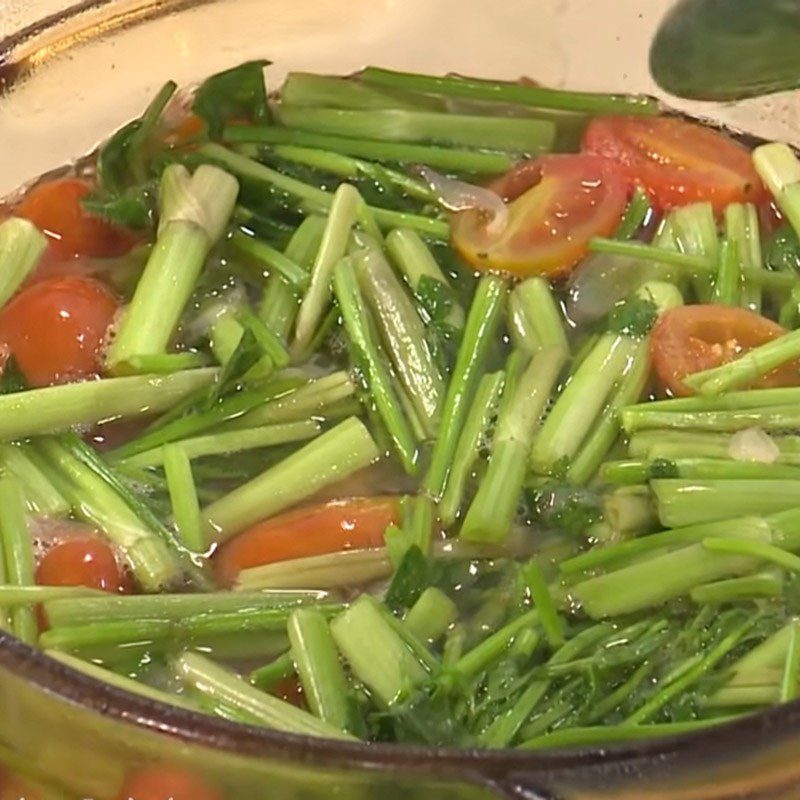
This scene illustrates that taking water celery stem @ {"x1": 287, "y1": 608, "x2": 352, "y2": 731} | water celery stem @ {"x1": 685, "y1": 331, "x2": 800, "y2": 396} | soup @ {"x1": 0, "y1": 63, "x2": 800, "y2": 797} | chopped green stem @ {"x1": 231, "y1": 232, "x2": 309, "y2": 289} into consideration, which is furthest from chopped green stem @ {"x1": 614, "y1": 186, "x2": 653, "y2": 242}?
water celery stem @ {"x1": 287, "y1": 608, "x2": 352, "y2": 731}

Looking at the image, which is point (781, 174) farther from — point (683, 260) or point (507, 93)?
point (507, 93)

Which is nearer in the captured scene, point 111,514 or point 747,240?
point 111,514

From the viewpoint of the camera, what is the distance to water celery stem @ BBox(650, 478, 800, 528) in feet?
3.18

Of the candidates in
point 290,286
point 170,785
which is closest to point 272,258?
point 290,286

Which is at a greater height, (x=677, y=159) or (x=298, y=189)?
(x=298, y=189)

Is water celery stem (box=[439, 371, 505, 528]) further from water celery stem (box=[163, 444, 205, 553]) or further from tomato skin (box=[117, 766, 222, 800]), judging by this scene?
tomato skin (box=[117, 766, 222, 800])

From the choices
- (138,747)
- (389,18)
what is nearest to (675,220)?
(389,18)

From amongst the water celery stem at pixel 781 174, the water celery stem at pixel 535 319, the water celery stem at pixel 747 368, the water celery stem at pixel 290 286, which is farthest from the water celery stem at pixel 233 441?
the water celery stem at pixel 781 174

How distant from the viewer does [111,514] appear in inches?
38.8

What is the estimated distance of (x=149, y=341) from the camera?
3.64ft

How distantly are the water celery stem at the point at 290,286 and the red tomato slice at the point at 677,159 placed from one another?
329 mm

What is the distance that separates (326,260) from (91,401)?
26cm

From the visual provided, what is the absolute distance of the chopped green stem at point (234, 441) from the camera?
1031mm

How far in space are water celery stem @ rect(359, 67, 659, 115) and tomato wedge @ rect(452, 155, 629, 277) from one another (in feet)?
0.38
